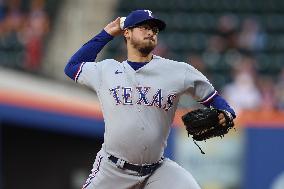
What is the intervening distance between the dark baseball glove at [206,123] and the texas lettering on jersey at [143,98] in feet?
0.51

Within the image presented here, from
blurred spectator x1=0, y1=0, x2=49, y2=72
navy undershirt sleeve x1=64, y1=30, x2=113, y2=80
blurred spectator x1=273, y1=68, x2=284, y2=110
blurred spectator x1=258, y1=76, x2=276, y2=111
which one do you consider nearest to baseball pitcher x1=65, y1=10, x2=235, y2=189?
navy undershirt sleeve x1=64, y1=30, x2=113, y2=80

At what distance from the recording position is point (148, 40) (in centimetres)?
537

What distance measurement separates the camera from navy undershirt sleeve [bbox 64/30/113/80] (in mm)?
5670

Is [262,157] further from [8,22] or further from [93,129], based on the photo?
[8,22]

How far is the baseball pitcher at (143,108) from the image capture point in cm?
537

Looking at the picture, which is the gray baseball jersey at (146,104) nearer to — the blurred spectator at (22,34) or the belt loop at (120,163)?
the belt loop at (120,163)

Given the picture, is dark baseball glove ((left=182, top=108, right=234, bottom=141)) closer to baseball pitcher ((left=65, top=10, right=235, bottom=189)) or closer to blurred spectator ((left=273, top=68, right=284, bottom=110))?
baseball pitcher ((left=65, top=10, right=235, bottom=189))

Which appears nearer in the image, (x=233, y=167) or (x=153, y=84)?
(x=153, y=84)

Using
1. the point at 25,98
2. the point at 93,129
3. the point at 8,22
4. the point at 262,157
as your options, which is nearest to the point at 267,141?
the point at 262,157

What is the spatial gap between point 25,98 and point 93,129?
0.84 metres

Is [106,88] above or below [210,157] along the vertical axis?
above

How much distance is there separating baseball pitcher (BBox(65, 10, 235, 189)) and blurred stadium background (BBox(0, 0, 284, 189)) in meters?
4.22

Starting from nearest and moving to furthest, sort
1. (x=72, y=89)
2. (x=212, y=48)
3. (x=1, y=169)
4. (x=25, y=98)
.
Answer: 1. (x=25, y=98)
2. (x=1, y=169)
3. (x=72, y=89)
4. (x=212, y=48)

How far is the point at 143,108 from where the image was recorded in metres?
5.38
